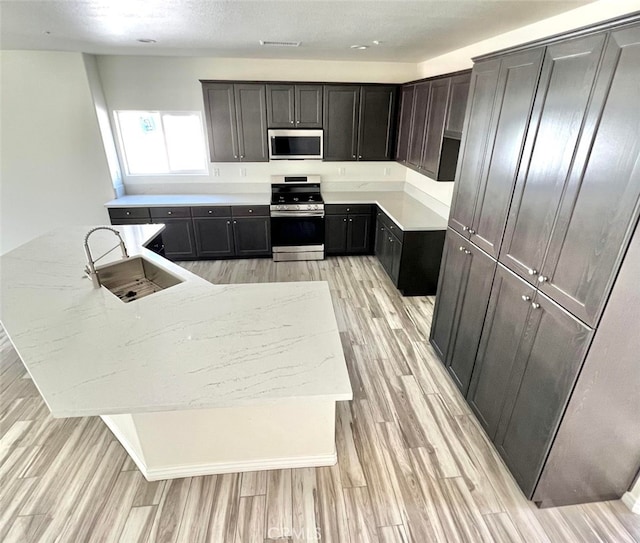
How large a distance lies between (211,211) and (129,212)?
1.02 metres

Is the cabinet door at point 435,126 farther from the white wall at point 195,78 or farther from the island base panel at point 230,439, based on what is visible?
the island base panel at point 230,439

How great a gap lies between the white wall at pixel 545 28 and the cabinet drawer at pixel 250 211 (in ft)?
8.75

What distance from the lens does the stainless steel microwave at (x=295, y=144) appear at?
4492 mm

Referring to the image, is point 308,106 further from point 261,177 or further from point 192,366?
point 192,366

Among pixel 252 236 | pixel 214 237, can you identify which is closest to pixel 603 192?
pixel 252 236

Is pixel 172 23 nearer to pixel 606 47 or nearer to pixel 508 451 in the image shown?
pixel 606 47

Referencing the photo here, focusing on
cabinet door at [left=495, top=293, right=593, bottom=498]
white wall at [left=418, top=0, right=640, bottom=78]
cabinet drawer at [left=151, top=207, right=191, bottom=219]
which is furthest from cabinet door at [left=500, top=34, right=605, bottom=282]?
cabinet drawer at [left=151, top=207, right=191, bottom=219]

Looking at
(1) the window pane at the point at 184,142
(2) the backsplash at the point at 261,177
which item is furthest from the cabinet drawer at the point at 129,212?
(1) the window pane at the point at 184,142

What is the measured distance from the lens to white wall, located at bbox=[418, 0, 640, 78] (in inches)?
76.0

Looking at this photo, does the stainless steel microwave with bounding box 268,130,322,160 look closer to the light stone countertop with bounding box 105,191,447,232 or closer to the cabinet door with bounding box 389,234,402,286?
the light stone countertop with bounding box 105,191,447,232

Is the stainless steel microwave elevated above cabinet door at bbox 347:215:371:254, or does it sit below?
above

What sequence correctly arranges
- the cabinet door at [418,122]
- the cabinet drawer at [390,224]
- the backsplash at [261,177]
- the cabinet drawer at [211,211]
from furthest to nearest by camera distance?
the backsplash at [261,177], the cabinet drawer at [211,211], the cabinet drawer at [390,224], the cabinet door at [418,122]

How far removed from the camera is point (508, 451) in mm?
1958

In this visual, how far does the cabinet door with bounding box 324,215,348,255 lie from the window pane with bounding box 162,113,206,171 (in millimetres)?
1969
